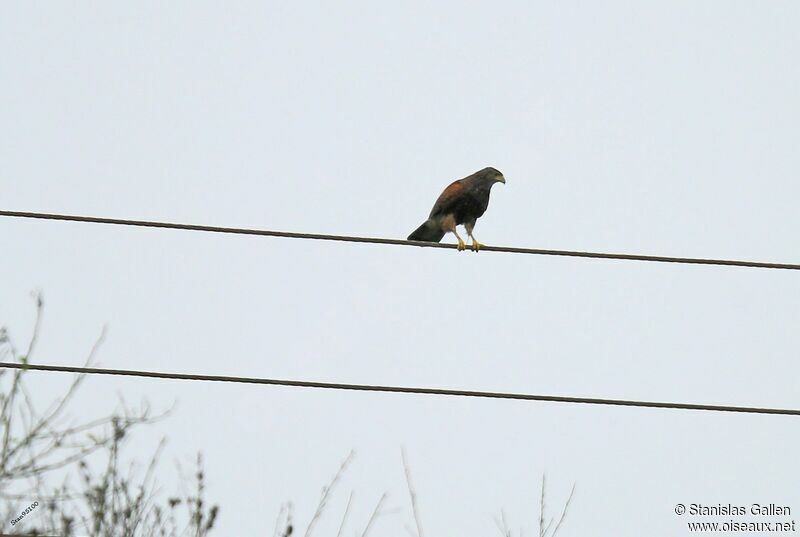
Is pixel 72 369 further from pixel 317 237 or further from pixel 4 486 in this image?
pixel 317 237

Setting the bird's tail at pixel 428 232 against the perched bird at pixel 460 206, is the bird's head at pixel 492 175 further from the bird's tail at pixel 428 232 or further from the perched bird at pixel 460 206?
the bird's tail at pixel 428 232

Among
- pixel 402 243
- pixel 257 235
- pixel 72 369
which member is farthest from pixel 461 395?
pixel 72 369

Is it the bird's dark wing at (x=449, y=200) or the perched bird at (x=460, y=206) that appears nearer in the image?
the perched bird at (x=460, y=206)

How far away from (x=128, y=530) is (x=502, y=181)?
19.4ft

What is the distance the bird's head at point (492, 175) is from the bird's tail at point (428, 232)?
77 centimetres

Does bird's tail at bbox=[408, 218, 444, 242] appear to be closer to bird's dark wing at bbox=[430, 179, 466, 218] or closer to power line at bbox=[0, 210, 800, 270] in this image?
bird's dark wing at bbox=[430, 179, 466, 218]

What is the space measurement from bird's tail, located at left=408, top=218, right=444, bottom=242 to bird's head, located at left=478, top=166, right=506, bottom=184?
2.54 feet

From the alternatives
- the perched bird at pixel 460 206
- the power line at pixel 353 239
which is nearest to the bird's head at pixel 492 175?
the perched bird at pixel 460 206

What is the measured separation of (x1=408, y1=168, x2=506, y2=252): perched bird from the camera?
434 inches

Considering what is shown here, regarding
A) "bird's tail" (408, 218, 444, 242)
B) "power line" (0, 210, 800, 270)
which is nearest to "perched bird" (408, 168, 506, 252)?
"bird's tail" (408, 218, 444, 242)

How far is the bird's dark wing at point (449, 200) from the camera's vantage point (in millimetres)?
11133

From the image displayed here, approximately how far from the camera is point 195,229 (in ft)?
21.3

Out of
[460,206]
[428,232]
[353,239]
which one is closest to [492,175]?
[460,206]

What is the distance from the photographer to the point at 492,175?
11391 millimetres
